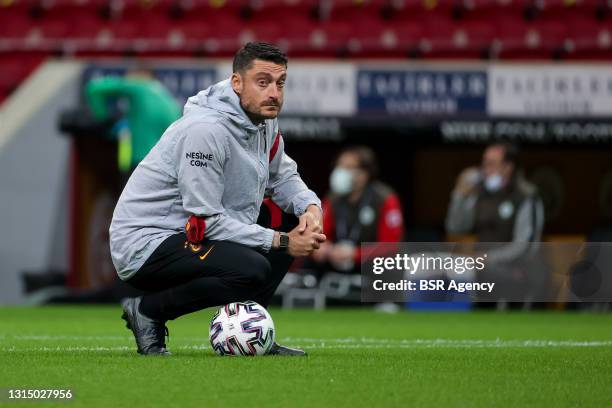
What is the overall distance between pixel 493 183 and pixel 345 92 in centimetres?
194

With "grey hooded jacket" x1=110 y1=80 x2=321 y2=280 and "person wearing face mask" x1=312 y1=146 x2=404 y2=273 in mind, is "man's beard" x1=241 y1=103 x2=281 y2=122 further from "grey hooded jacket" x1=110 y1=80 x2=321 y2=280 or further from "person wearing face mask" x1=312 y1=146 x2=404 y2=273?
"person wearing face mask" x1=312 y1=146 x2=404 y2=273

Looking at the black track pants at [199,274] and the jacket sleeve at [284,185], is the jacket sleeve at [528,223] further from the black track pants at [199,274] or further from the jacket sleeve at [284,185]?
the black track pants at [199,274]

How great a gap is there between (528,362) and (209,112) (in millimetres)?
1907

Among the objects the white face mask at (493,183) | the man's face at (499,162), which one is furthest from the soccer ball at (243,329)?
the white face mask at (493,183)

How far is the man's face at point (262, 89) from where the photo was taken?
236 inches

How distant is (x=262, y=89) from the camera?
6008mm

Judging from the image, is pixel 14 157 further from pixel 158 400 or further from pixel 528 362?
pixel 158 400

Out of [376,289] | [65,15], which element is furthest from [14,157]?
[376,289]

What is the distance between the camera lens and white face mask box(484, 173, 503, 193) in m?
12.8

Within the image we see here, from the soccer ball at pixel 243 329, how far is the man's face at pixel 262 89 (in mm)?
Result: 902

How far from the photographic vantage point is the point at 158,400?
14.5 ft

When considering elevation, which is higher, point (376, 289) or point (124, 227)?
point (124, 227)

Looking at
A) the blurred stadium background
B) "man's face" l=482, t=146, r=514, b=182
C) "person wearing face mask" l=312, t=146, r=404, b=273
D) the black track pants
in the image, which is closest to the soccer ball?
the black track pants

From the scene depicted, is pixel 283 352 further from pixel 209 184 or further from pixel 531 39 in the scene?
pixel 531 39
